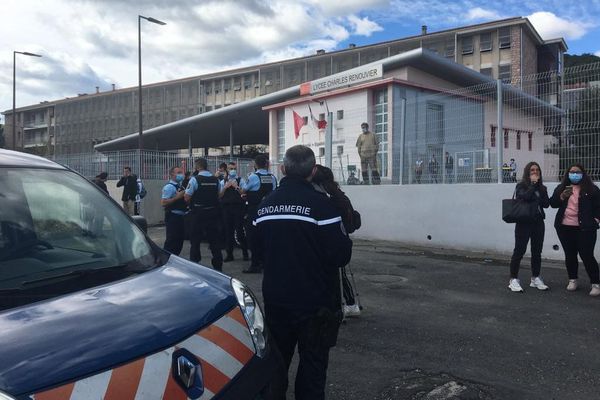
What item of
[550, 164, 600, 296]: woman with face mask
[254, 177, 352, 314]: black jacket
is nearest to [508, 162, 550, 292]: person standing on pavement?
[550, 164, 600, 296]: woman with face mask

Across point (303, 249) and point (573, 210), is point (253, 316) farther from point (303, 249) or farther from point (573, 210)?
point (573, 210)

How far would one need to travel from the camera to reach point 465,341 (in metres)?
4.73

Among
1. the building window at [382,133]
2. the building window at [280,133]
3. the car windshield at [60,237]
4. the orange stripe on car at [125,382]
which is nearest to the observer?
the orange stripe on car at [125,382]

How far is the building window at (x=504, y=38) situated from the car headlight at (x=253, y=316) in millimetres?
55888

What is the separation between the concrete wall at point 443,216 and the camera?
9422 mm

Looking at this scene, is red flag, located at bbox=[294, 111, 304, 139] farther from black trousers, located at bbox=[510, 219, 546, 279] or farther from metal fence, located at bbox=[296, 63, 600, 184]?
black trousers, located at bbox=[510, 219, 546, 279]

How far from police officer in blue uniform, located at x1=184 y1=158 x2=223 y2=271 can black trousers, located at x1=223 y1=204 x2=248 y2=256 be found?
4.47ft

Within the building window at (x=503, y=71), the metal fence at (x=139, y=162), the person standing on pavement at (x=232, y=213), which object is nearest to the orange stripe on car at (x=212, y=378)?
the person standing on pavement at (x=232, y=213)

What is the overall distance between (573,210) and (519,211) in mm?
660

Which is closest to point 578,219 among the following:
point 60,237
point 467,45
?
point 60,237

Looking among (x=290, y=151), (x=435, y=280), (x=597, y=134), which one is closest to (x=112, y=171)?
(x=435, y=280)

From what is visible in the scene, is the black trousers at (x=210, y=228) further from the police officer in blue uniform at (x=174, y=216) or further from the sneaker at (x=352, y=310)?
the sneaker at (x=352, y=310)

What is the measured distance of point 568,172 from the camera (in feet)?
22.0

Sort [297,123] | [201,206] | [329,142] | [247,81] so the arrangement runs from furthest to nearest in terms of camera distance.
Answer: [247,81] → [297,123] → [329,142] → [201,206]
